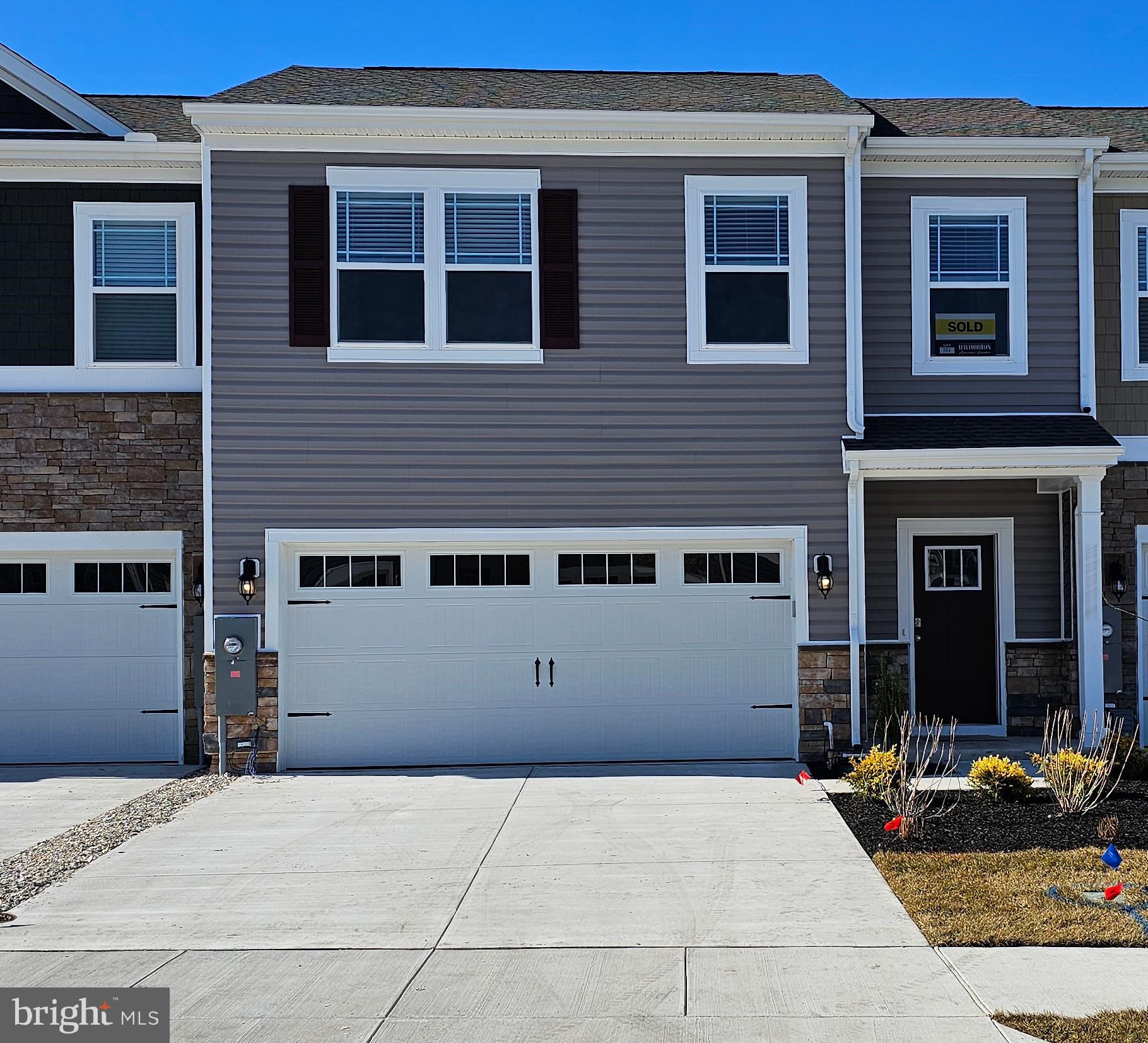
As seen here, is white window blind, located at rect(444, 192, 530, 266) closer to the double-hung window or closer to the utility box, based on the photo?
the double-hung window

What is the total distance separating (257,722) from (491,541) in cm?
263

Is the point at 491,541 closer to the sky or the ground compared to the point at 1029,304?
closer to the ground

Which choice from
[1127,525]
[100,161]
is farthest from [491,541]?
[1127,525]

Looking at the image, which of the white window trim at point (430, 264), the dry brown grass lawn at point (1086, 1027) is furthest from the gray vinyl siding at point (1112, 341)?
the dry brown grass lawn at point (1086, 1027)

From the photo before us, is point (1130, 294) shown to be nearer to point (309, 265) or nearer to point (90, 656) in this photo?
point (309, 265)

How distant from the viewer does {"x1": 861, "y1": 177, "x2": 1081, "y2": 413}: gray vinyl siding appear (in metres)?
11.5

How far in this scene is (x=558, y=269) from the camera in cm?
1075

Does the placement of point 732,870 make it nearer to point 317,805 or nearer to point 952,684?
point 317,805

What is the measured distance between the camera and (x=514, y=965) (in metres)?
5.45

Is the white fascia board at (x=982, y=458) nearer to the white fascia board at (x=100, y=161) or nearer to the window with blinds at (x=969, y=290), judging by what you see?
the window with blinds at (x=969, y=290)

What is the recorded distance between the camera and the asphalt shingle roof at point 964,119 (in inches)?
451

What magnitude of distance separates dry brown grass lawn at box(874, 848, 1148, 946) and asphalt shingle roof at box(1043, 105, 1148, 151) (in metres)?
8.16

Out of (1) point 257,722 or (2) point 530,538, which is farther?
(2) point 530,538

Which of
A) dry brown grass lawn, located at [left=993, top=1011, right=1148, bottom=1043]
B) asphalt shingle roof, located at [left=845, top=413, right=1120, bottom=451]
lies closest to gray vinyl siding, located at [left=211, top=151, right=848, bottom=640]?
asphalt shingle roof, located at [left=845, top=413, right=1120, bottom=451]
